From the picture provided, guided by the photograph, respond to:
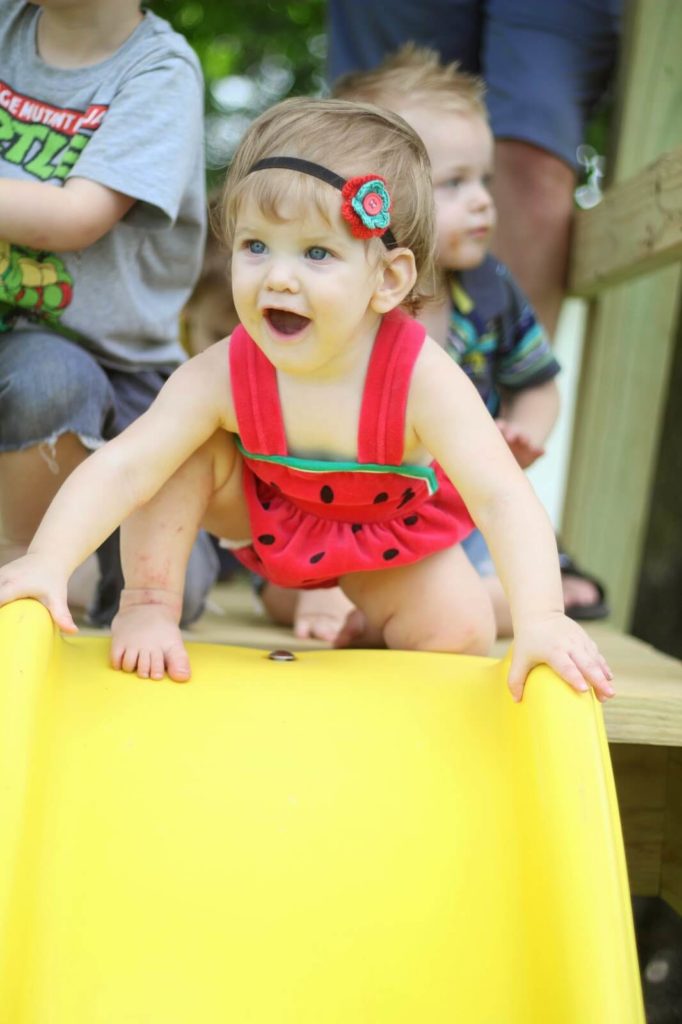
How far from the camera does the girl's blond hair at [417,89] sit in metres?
2.10

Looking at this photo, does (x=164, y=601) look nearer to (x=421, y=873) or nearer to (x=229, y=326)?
(x=421, y=873)

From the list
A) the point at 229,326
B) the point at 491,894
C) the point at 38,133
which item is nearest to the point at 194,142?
the point at 38,133

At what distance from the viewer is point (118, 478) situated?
1401mm

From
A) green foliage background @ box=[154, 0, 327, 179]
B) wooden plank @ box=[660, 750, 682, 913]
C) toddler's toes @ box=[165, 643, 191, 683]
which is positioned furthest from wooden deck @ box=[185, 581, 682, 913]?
green foliage background @ box=[154, 0, 327, 179]

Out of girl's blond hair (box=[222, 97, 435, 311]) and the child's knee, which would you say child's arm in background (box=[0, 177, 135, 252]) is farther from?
the child's knee

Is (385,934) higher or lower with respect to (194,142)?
lower

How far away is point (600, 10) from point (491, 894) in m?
2.05

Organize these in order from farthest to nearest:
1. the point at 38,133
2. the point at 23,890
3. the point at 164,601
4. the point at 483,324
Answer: the point at 483,324
the point at 38,133
the point at 164,601
the point at 23,890

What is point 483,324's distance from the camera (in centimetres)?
217

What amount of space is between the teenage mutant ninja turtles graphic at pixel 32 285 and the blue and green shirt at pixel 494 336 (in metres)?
0.70

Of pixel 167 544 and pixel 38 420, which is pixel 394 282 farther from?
pixel 38 420

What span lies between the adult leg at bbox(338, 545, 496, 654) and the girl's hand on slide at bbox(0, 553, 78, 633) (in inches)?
18.9

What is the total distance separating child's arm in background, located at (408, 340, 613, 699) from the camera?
1.21 metres

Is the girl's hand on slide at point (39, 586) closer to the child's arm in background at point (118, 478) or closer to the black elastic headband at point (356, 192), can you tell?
the child's arm in background at point (118, 478)
